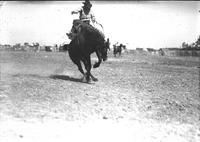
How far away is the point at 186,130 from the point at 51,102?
3.36 metres

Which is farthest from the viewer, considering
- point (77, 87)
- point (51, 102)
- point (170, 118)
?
point (77, 87)

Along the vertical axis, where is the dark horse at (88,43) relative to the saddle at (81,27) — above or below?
below

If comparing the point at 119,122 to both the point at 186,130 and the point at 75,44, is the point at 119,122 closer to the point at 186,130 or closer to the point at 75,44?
the point at 186,130

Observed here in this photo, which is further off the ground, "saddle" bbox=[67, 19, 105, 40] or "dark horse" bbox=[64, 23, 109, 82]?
"saddle" bbox=[67, 19, 105, 40]

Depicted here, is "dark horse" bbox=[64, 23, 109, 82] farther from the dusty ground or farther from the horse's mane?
the dusty ground

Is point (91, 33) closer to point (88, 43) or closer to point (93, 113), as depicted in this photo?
point (88, 43)

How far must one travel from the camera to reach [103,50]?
537 inches

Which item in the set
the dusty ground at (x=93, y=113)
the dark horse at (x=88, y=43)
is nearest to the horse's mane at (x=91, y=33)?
the dark horse at (x=88, y=43)

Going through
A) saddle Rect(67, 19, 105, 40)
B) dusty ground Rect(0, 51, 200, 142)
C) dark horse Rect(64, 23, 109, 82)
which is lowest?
dusty ground Rect(0, 51, 200, 142)

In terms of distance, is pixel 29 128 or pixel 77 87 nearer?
pixel 29 128

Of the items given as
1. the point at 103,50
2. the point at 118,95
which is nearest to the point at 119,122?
the point at 118,95

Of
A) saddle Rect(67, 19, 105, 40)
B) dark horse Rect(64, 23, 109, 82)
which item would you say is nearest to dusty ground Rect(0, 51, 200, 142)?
dark horse Rect(64, 23, 109, 82)

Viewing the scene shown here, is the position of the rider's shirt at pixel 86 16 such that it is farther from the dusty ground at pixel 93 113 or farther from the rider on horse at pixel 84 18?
the dusty ground at pixel 93 113

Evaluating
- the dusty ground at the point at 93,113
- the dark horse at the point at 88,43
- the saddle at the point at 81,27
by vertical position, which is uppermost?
the saddle at the point at 81,27
